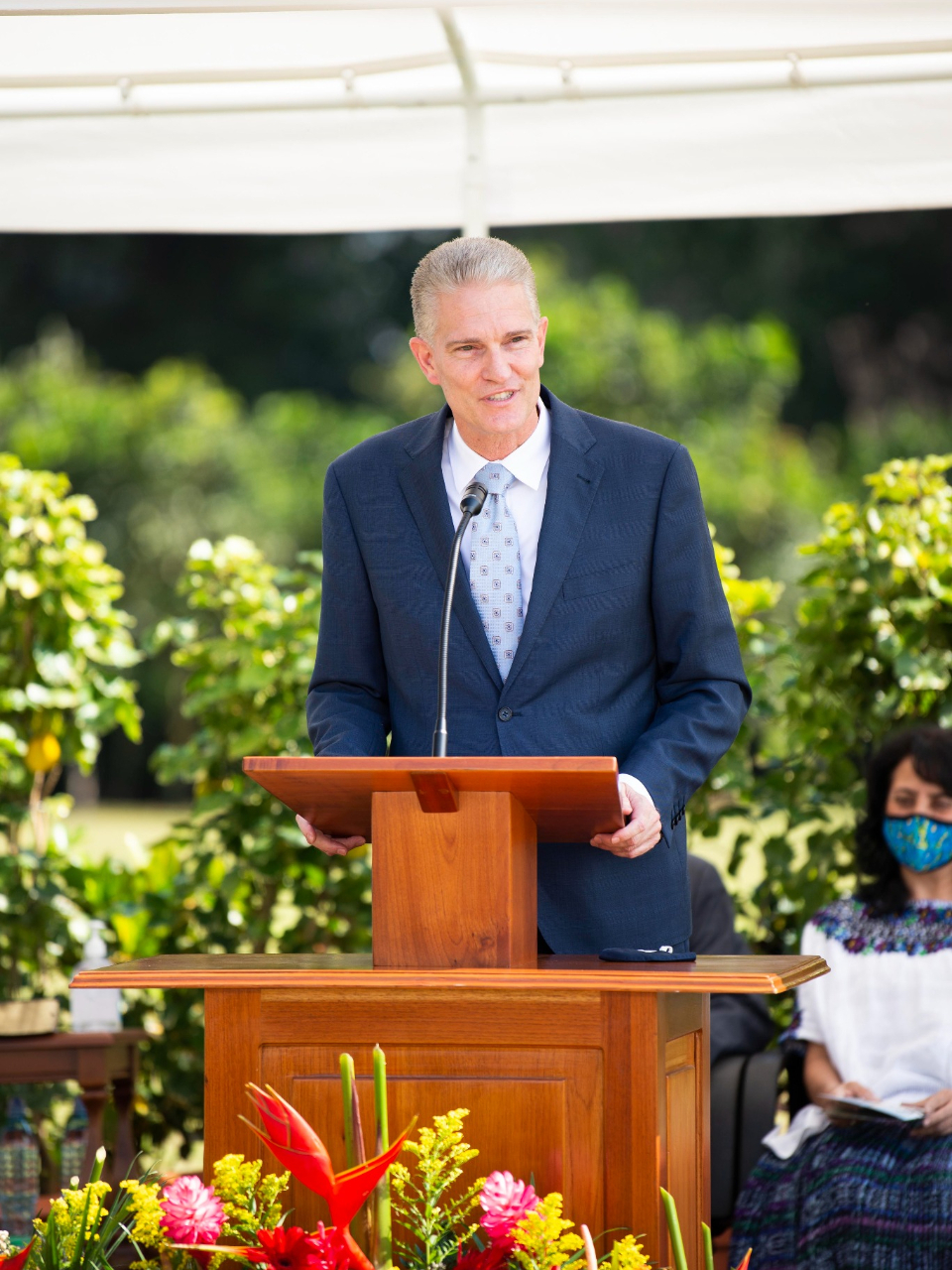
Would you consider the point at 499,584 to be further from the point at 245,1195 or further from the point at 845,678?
the point at 845,678

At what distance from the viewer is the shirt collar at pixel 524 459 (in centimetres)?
245

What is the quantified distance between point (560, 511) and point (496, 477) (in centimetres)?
11

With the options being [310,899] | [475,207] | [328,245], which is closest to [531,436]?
[475,207]

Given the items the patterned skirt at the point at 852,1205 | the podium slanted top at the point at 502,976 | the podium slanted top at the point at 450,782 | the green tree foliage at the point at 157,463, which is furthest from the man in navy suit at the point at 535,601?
the green tree foliage at the point at 157,463

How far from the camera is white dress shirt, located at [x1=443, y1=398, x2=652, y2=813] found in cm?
240

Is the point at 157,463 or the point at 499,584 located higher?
the point at 157,463

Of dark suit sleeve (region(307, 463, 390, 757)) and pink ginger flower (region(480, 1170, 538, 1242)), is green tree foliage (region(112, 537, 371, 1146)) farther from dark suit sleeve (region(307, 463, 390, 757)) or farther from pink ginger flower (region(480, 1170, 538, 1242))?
pink ginger flower (region(480, 1170, 538, 1242))

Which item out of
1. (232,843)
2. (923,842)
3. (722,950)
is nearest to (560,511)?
(923,842)

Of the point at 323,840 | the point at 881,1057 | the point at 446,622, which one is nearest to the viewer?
the point at 446,622

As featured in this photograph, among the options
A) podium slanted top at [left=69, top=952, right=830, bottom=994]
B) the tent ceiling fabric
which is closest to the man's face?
podium slanted top at [left=69, top=952, right=830, bottom=994]

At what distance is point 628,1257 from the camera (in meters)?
1.67

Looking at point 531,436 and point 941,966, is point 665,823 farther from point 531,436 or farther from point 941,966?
point 941,966

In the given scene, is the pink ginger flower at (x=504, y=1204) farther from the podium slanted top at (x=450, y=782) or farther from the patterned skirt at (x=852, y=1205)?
the patterned skirt at (x=852, y=1205)

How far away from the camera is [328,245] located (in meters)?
26.4
